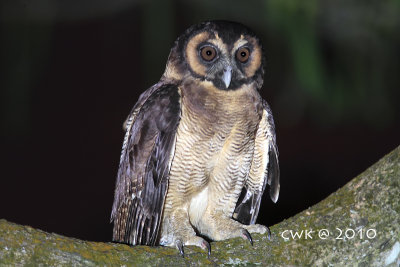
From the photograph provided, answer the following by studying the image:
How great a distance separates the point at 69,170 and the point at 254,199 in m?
4.90

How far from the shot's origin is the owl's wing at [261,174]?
8.74 ft

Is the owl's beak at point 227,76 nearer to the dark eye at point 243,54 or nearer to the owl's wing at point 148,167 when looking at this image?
the dark eye at point 243,54

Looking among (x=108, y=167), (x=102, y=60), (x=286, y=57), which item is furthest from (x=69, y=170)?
(x=286, y=57)

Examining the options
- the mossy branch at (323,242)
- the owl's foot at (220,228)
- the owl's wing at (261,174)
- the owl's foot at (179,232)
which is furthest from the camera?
the owl's wing at (261,174)

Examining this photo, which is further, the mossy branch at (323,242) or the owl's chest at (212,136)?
the owl's chest at (212,136)

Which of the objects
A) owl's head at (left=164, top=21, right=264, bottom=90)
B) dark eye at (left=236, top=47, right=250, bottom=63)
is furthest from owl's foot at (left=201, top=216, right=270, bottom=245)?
dark eye at (left=236, top=47, right=250, bottom=63)

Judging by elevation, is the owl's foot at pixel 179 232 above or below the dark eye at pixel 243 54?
below

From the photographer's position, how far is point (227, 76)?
2.41 m

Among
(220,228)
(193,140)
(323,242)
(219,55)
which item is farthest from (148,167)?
(323,242)

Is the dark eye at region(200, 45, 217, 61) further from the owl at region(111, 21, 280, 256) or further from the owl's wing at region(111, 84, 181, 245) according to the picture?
the owl's wing at region(111, 84, 181, 245)

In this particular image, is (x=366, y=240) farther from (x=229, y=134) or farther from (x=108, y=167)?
(x=108, y=167)

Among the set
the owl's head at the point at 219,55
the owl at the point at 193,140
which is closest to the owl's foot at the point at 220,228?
the owl at the point at 193,140

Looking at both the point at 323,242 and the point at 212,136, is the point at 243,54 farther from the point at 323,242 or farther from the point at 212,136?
the point at 323,242

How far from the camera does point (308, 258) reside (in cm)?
173
